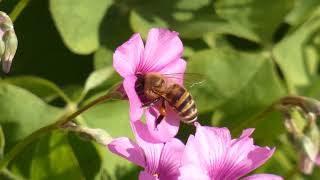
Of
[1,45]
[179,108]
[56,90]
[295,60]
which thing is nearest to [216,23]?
[295,60]

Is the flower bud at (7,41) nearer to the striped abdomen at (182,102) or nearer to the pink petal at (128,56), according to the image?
the pink petal at (128,56)

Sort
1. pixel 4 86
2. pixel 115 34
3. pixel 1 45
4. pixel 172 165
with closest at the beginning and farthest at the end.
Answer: pixel 1 45 < pixel 172 165 < pixel 4 86 < pixel 115 34

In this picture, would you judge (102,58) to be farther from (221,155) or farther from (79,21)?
(221,155)

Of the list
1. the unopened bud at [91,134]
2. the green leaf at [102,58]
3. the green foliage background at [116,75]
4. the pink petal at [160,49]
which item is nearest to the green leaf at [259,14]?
the green foliage background at [116,75]

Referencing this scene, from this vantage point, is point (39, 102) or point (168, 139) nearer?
point (168, 139)

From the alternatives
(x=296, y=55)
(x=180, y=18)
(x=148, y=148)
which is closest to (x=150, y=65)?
(x=148, y=148)

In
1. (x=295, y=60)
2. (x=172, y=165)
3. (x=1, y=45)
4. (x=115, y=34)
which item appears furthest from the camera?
(x=295, y=60)

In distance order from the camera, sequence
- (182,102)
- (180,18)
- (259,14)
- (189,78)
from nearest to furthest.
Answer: (182,102)
(189,78)
(180,18)
(259,14)

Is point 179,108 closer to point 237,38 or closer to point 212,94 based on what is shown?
point 212,94
